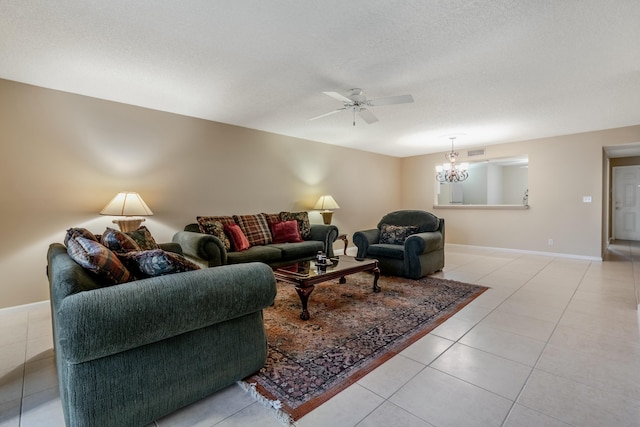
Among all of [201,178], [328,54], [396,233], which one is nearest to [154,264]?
[328,54]

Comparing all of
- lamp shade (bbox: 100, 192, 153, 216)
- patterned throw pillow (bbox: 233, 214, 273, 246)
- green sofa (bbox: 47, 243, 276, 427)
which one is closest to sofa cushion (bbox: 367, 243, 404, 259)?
patterned throw pillow (bbox: 233, 214, 273, 246)

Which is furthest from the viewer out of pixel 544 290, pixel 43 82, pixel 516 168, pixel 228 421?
pixel 516 168

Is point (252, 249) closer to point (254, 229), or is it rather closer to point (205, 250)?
point (254, 229)

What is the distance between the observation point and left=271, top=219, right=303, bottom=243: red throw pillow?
4.62 m

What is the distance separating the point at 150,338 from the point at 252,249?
262cm

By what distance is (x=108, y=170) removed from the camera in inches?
142

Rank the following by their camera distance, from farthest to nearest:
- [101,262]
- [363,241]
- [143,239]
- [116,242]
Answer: [363,241], [143,239], [116,242], [101,262]

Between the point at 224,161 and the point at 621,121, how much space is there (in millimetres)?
6331

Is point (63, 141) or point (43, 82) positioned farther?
point (63, 141)

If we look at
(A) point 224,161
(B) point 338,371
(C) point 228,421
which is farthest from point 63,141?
(B) point 338,371

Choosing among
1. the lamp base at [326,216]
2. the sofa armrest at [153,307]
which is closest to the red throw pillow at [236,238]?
the lamp base at [326,216]

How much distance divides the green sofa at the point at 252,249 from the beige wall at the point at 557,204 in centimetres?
390

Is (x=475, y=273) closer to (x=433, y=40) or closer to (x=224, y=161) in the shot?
(x=433, y=40)

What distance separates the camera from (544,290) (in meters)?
3.55
